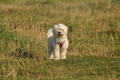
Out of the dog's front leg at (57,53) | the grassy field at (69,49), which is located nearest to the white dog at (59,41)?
the dog's front leg at (57,53)

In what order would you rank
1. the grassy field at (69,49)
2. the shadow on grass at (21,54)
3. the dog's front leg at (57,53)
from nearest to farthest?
the grassy field at (69,49)
the dog's front leg at (57,53)
the shadow on grass at (21,54)

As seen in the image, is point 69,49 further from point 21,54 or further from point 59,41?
point 21,54

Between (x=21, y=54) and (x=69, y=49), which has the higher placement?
(x=69, y=49)

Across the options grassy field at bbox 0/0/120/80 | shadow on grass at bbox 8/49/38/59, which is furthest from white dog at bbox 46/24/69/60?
shadow on grass at bbox 8/49/38/59

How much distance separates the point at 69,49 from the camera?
1398 centimetres

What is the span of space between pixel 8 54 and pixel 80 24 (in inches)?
264

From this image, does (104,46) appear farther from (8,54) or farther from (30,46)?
(8,54)

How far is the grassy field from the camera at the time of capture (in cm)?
941

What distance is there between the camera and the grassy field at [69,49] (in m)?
9.41

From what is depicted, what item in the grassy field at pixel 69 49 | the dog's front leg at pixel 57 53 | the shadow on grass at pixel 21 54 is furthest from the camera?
the shadow on grass at pixel 21 54

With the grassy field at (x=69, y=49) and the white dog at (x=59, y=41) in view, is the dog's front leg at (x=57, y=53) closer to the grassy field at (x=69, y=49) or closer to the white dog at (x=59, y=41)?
the white dog at (x=59, y=41)

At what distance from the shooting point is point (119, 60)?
37.3 feet

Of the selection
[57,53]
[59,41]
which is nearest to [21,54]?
[57,53]

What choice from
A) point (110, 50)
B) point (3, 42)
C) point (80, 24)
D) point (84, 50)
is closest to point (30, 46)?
point (3, 42)
